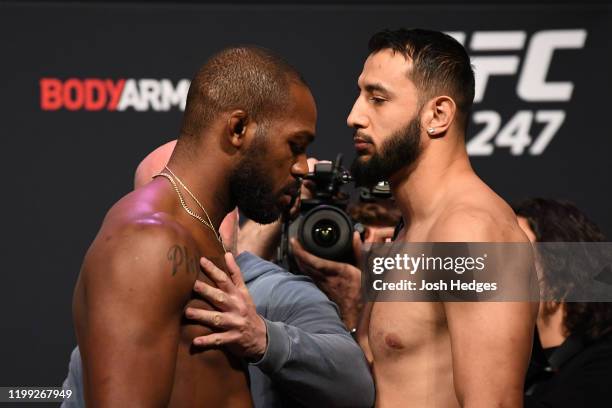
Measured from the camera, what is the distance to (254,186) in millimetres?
1555

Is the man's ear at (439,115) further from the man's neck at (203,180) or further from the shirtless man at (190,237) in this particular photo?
the man's neck at (203,180)

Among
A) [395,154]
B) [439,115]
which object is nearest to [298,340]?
[395,154]

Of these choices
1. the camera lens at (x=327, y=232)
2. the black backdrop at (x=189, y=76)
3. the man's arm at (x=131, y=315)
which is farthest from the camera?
the black backdrop at (x=189, y=76)

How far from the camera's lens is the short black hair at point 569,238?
2189mm

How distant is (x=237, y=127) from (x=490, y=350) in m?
0.56

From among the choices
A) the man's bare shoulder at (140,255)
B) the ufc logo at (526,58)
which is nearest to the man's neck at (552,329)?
the ufc logo at (526,58)

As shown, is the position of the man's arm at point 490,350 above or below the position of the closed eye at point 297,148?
below

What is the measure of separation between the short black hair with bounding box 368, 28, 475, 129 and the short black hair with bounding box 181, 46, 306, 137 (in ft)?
1.00

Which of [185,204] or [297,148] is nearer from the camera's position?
[185,204]

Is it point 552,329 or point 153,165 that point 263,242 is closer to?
point 153,165

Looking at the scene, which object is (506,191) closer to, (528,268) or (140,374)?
(528,268)

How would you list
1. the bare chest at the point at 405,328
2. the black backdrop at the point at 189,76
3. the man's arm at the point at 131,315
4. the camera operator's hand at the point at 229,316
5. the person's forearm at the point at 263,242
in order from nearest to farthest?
1. the man's arm at the point at 131,315
2. the camera operator's hand at the point at 229,316
3. the bare chest at the point at 405,328
4. the person's forearm at the point at 263,242
5. the black backdrop at the point at 189,76

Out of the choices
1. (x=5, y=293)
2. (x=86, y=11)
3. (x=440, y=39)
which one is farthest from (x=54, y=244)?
(x=440, y=39)

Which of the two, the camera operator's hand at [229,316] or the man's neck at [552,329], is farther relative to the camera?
the man's neck at [552,329]
